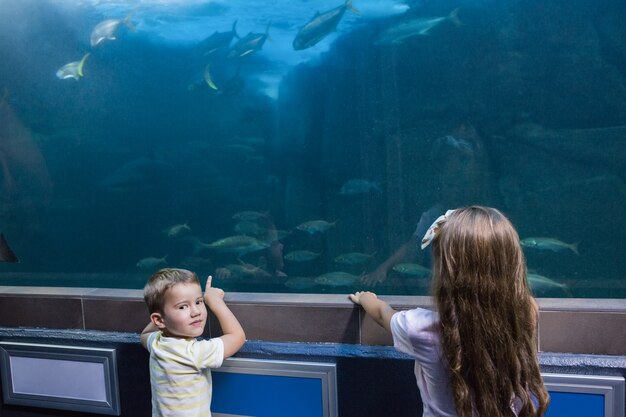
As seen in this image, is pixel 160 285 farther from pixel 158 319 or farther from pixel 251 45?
pixel 251 45

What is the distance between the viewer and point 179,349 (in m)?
1.65

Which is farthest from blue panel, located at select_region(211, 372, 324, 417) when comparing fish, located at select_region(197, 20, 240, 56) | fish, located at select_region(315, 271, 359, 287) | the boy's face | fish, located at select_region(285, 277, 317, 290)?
fish, located at select_region(197, 20, 240, 56)

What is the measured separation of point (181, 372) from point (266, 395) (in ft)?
1.48

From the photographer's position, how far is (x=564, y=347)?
178 centimetres

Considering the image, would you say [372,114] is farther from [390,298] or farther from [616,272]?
[390,298]

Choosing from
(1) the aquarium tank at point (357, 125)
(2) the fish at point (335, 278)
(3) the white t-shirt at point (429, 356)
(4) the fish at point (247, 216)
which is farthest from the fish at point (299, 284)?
(3) the white t-shirt at point (429, 356)

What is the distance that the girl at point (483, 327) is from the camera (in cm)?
124

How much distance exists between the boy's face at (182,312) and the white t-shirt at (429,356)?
729 mm

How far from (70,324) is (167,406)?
3.41 ft

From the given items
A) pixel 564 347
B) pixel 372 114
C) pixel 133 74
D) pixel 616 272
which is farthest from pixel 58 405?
pixel 133 74

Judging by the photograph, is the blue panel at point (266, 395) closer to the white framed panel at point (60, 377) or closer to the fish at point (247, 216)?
the white framed panel at point (60, 377)

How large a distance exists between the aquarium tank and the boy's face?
13.2 ft

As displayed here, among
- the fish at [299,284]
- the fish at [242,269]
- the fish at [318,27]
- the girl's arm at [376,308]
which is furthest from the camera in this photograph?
the fish at [299,284]

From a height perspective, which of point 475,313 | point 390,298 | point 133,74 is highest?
point 133,74
